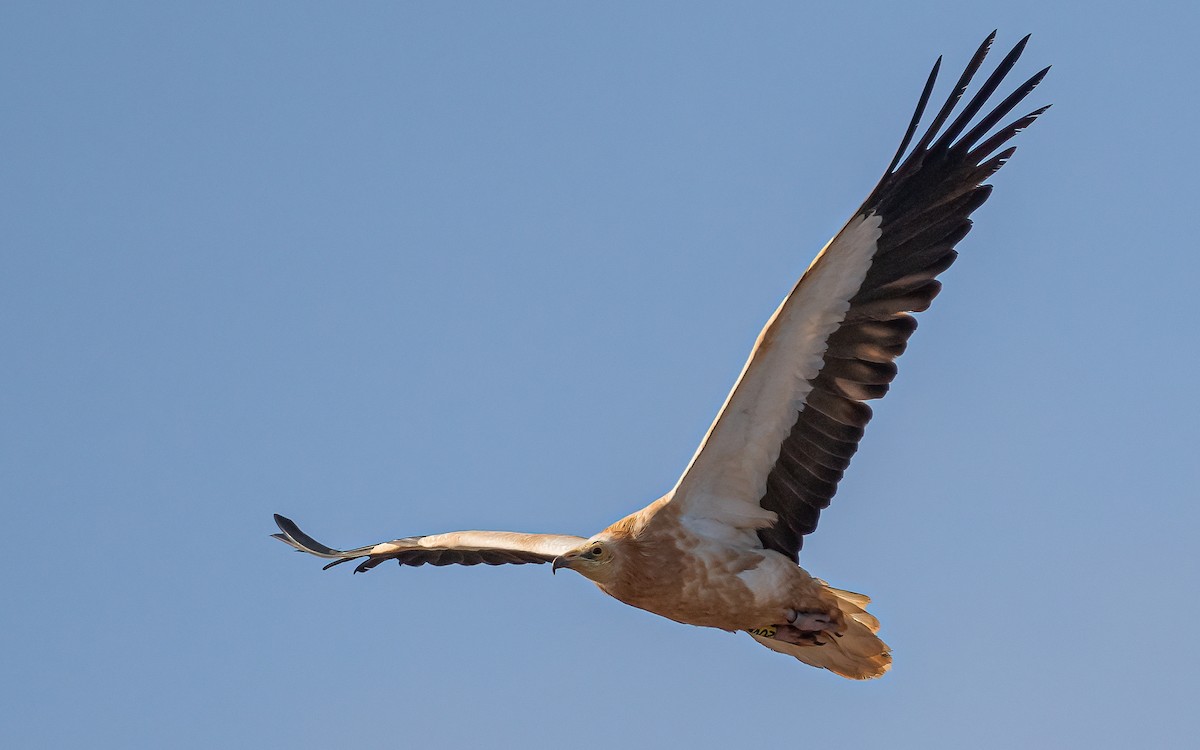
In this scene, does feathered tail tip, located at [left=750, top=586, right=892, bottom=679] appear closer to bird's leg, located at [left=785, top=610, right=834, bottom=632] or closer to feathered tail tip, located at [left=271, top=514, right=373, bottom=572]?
bird's leg, located at [left=785, top=610, right=834, bottom=632]

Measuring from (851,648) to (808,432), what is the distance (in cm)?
156

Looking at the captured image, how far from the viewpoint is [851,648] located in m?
10.7

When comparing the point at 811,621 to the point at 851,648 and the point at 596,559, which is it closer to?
the point at 851,648

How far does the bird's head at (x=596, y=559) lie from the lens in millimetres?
10039

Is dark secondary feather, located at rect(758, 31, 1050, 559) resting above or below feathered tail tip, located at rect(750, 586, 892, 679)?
above

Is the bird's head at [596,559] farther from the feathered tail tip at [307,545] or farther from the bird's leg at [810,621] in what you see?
the feathered tail tip at [307,545]

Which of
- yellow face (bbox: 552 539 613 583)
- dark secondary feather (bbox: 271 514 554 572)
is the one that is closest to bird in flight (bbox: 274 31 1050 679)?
yellow face (bbox: 552 539 613 583)

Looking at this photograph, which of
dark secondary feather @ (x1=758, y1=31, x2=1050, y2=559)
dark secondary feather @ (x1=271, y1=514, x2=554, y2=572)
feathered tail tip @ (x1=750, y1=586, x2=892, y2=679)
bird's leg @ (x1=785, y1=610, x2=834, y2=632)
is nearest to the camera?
dark secondary feather @ (x1=758, y1=31, x2=1050, y2=559)

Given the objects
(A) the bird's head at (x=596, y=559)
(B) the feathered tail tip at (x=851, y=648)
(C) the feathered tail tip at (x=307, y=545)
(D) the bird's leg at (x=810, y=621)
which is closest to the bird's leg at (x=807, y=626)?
(D) the bird's leg at (x=810, y=621)

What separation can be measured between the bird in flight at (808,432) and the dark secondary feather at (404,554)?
161 centimetres

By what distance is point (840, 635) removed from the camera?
10570 mm

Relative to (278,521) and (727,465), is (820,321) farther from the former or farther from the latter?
(278,521)

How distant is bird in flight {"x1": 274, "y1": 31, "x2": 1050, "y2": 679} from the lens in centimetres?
967

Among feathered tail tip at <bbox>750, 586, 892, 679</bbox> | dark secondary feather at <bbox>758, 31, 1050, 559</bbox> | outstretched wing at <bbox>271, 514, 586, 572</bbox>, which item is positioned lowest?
feathered tail tip at <bbox>750, 586, 892, 679</bbox>
